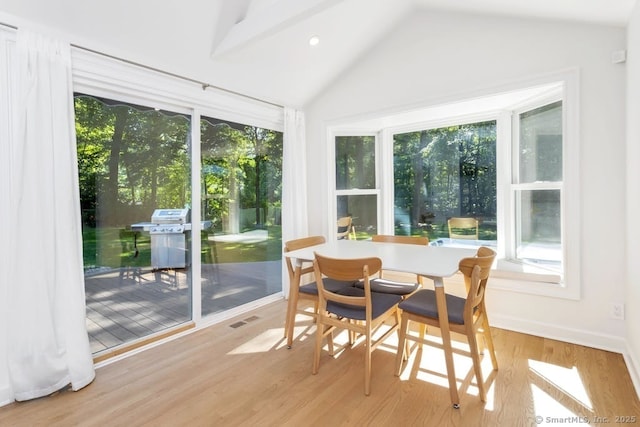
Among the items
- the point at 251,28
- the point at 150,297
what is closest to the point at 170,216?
the point at 150,297

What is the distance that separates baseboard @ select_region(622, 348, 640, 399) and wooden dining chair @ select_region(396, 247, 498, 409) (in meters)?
0.76

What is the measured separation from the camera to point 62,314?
2.10 meters

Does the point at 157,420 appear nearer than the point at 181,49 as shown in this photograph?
Yes

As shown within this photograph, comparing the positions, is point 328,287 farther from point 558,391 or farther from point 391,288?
point 558,391

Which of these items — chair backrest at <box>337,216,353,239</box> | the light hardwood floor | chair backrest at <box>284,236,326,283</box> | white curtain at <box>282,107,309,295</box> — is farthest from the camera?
chair backrest at <box>337,216,353,239</box>

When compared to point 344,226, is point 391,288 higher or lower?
lower

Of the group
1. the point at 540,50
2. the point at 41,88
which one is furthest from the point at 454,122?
the point at 41,88

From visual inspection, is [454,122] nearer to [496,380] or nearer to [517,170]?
[517,170]

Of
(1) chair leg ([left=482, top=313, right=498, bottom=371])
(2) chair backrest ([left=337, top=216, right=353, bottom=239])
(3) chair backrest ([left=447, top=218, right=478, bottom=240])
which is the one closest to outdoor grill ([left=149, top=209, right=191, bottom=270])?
(2) chair backrest ([left=337, top=216, right=353, bottom=239])

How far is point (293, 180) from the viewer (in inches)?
153

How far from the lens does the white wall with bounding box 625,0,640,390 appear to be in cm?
199

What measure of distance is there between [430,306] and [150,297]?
2.40 m

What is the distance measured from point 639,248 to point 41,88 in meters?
3.81

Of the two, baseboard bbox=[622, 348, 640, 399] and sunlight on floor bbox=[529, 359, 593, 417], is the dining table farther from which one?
baseboard bbox=[622, 348, 640, 399]
